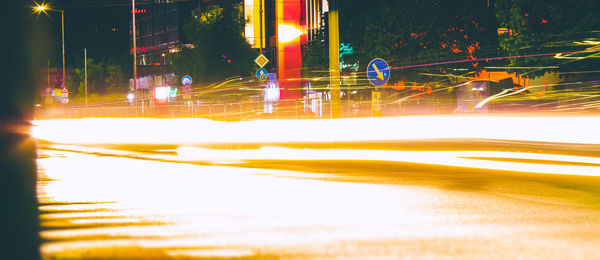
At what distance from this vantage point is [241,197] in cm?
878

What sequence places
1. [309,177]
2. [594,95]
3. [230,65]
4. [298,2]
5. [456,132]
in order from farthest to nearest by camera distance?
[298,2], [230,65], [594,95], [456,132], [309,177]

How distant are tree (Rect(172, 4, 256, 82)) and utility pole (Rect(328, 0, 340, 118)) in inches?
1122

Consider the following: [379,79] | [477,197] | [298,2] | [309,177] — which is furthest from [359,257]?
[298,2]

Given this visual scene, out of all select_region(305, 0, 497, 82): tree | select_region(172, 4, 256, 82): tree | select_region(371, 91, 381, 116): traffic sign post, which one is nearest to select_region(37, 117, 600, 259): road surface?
select_region(371, 91, 381, 116): traffic sign post

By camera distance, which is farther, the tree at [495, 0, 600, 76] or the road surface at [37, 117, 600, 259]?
the tree at [495, 0, 600, 76]

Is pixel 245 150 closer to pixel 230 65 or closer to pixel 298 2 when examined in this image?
pixel 230 65

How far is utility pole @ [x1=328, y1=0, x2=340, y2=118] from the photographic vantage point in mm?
20906

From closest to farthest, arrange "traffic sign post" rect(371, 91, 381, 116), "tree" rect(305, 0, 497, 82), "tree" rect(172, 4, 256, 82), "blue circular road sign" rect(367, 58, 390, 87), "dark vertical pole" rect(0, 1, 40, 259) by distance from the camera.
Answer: "dark vertical pole" rect(0, 1, 40, 259)
"blue circular road sign" rect(367, 58, 390, 87)
"traffic sign post" rect(371, 91, 381, 116)
"tree" rect(305, 0, 497, 82)
"tree" rect(172, 4, 256, 82)

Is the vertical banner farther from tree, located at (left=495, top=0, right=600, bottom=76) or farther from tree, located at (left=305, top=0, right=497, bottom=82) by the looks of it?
tree, located at (left=495, top=0, right=600, bottom=76)

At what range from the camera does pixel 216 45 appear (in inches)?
1953

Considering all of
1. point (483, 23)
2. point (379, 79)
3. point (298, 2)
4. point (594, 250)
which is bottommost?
point (594, 250)

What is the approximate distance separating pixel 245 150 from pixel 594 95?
12790 mm

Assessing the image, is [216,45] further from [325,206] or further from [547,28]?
[325,206]

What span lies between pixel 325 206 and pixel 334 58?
1361 centimetres
